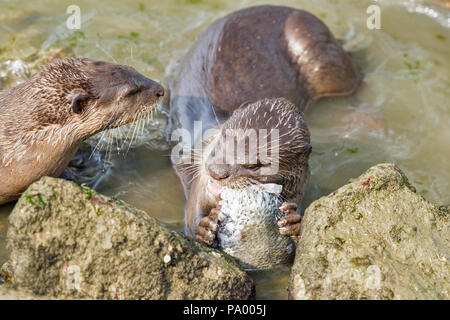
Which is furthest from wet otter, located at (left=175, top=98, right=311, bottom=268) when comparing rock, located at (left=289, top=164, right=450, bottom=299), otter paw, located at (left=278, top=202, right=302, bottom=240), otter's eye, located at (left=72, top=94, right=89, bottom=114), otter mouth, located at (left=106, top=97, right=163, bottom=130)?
otter's eye, located at (left=72, top=94, right=89, bottom=114)

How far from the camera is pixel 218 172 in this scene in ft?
9.14

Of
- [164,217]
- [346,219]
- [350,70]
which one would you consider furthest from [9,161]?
[350,70]

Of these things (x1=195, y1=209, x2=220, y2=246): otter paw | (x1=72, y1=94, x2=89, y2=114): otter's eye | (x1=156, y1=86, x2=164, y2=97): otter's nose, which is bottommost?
(x1=195, y1=209, x2=220, y2=246): otter paw

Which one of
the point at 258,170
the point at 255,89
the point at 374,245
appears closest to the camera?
the point at 374,245

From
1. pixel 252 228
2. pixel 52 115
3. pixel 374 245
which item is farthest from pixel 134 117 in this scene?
pixel 374 245

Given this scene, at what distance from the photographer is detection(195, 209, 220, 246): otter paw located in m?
2.91

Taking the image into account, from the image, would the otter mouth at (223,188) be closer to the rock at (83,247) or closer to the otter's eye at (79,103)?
the rock at (83,247)

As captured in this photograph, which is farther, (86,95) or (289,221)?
(86,95)

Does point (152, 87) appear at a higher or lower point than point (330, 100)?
higher

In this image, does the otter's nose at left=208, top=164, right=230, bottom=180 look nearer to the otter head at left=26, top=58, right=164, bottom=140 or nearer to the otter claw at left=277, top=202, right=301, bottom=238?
the otter claw at left=277, top=202, right=301, bottom=238

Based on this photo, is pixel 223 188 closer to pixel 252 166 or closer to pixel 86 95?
pixel 252 166

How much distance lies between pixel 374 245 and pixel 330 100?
2.21 m

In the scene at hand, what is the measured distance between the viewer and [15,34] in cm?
493

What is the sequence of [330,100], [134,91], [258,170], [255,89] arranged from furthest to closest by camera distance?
1. [330,100]
2. [255,89]
3. [134,91]
4. [258,170]
